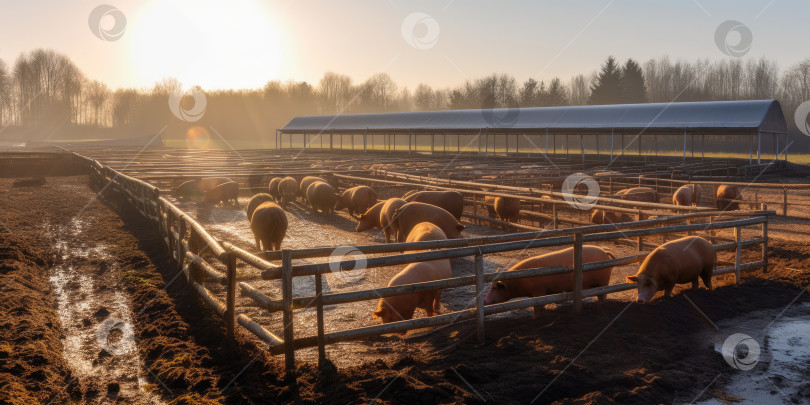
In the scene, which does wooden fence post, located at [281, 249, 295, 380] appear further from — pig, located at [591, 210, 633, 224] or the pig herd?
pig, located at [591, 210, 633, 224]

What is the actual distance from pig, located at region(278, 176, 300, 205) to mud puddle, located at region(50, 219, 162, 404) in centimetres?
950

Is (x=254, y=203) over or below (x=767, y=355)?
over

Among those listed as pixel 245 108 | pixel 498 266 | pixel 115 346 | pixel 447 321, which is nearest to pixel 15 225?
pixel 115 346

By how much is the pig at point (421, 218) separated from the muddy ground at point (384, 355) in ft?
11.3

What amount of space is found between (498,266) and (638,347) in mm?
4735

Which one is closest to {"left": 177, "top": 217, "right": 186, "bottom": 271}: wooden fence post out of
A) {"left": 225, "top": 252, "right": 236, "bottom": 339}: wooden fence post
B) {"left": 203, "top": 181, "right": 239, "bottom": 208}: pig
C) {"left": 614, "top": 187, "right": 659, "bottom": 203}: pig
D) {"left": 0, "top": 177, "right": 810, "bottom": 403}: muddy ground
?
{"left": 0, "top": 177, "right": 810, "bottom": 403}: muddy ground

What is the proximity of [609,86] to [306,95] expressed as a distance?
202ft

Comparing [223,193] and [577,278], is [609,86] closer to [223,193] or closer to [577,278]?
[223,193]

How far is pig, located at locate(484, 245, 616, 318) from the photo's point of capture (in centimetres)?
696

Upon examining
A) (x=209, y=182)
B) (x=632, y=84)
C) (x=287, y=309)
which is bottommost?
(x=287, y=309)

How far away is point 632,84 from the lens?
277ft

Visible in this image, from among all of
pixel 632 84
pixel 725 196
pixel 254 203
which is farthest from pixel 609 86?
pixel 254 203

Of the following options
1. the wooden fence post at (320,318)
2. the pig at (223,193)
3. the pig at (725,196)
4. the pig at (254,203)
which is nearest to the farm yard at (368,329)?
the wooden fence post at (320,318)

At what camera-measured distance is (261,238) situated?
1137cm
